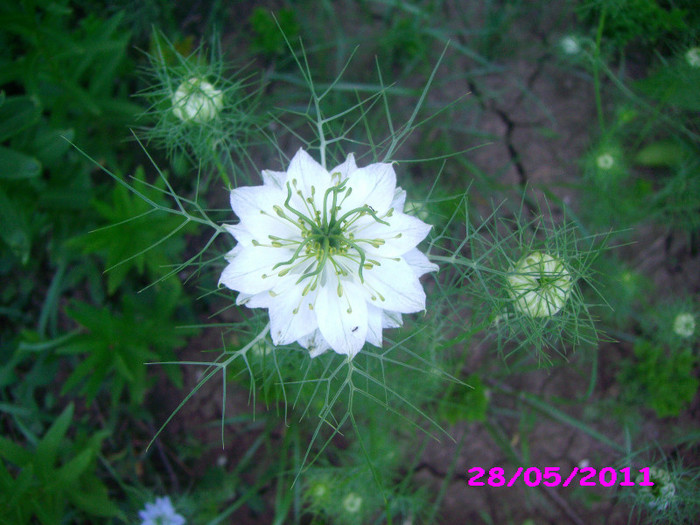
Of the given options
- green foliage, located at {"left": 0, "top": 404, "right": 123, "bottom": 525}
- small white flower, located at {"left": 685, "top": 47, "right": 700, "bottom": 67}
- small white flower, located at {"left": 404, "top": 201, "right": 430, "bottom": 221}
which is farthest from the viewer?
small white flower, located at {"left": 685, "top": 47, "right": 700, "bottom": 67}

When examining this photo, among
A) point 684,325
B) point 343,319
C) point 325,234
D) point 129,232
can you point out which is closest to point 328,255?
point 325,234

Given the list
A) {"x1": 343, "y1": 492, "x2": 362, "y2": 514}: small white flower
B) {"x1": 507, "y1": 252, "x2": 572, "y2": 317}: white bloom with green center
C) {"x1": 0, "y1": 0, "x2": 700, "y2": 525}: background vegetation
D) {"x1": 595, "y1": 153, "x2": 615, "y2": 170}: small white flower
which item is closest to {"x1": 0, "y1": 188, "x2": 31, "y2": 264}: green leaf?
{"x1": 0, "y1": 0, "x2": 700, "y2": 525}: background vegetation

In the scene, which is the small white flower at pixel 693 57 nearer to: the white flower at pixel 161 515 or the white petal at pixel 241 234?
the white petal at pixel 241 234

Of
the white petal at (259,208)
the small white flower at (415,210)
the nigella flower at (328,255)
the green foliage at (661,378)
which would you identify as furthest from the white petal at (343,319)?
the green foliage at (661,378)

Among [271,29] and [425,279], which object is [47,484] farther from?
[271,29]

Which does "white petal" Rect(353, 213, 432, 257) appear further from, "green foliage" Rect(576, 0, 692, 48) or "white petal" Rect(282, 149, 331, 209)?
"green foliage" Rect(576, 0, 692, 48)

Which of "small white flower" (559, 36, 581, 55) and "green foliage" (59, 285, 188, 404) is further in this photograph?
"small white flower" (559, 36, 581, 55)
